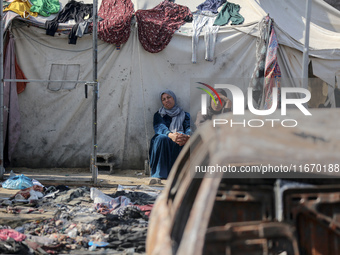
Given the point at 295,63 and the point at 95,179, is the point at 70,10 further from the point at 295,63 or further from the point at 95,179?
the point at 295,63

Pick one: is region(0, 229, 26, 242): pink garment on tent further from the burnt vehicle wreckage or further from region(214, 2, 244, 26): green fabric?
region(214, 2, 244, 26): green fabric

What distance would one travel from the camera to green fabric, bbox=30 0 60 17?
865 centimetres

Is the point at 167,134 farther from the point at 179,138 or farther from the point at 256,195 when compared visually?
the point at 256,195

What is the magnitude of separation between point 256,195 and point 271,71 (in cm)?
535

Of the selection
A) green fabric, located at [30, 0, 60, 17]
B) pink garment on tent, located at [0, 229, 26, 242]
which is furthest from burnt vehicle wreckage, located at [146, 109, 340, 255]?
green fabric, located at [30, 0, 60, 17]

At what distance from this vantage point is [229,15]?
8.73 meters

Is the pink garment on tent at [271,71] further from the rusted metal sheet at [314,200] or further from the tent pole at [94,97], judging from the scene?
the rusted metal sheet at [314,200]

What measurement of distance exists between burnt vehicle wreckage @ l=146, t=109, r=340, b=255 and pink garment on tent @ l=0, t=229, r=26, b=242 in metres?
2.12

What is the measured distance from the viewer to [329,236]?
9.50ft

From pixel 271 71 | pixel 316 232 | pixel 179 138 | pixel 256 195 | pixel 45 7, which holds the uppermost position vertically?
pixel 45 7

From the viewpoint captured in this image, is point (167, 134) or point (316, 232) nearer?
point (316, 232)

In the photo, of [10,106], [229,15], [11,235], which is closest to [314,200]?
[11,235]

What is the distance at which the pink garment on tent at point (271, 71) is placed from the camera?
7973 mm

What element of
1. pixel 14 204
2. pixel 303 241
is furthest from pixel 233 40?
pixel 303 241
